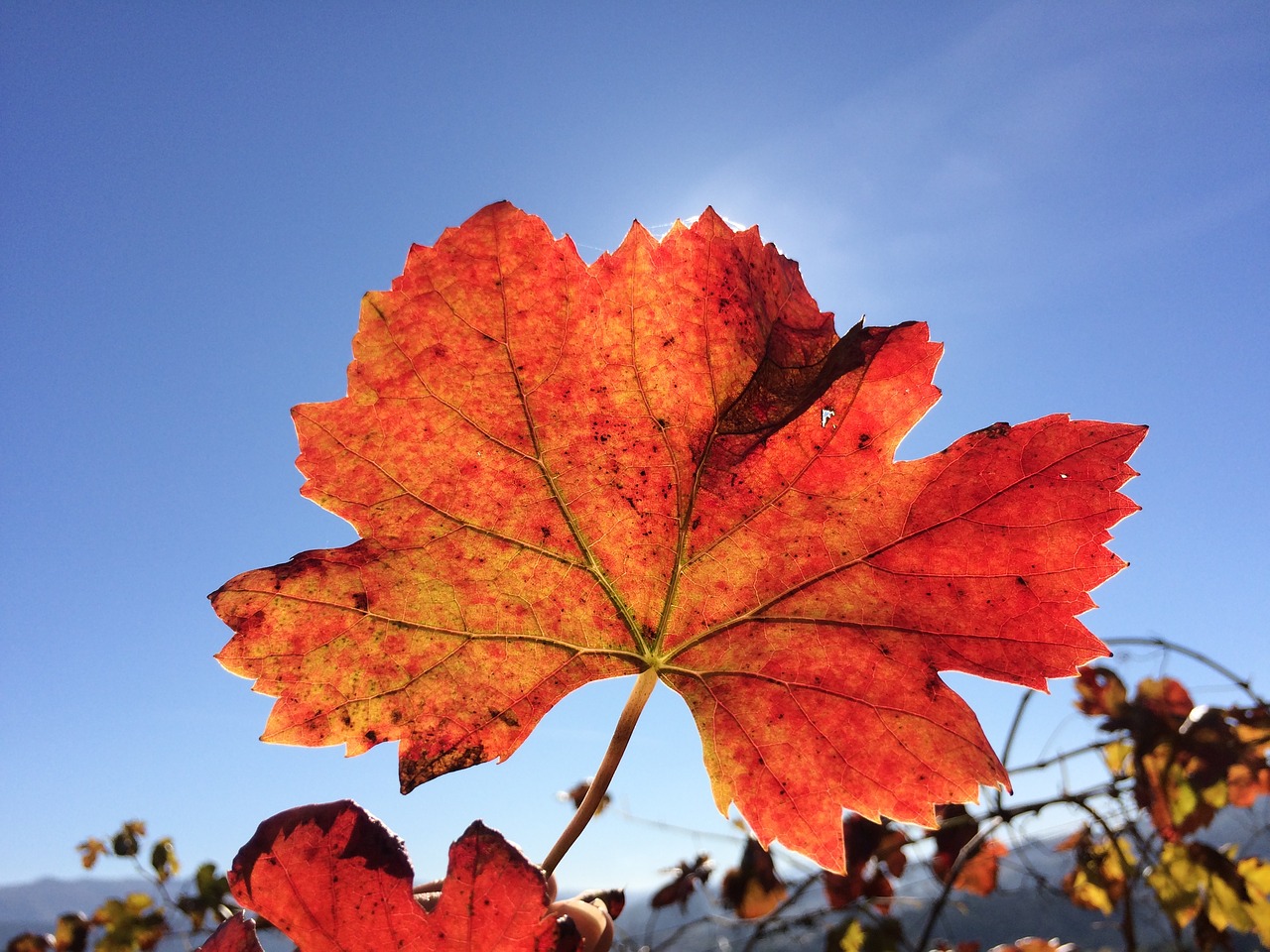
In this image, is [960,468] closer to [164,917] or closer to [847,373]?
[847,373]

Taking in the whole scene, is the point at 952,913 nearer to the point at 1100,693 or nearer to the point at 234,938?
the point at 1100,693

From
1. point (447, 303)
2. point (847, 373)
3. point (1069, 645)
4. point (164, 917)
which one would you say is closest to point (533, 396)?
point (447, 303)

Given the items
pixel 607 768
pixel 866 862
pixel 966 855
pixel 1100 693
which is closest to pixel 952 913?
pixel 1100 693

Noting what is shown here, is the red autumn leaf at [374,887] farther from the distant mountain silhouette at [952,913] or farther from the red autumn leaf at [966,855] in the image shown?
the red autumn leaf at [966,855]

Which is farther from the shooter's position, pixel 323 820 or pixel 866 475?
pixel 866 475

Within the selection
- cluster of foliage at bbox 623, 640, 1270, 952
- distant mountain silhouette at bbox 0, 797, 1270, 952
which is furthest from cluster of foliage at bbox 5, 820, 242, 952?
cluster of foliage at bbox 623, 640, 1270, 952

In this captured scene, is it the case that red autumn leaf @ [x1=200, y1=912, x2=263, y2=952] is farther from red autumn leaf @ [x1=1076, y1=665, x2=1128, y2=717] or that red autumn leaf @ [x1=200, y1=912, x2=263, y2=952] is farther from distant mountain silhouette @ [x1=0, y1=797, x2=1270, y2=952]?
red autumn leaf @ [x1=1076, y1=665, x2=1128, y2=717]

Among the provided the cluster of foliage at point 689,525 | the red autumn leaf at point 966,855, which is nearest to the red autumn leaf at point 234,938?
the cluster of foliage at point 689,525
